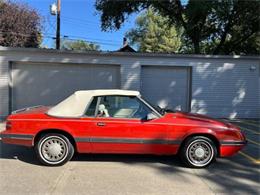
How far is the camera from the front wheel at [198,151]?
676 centimetres

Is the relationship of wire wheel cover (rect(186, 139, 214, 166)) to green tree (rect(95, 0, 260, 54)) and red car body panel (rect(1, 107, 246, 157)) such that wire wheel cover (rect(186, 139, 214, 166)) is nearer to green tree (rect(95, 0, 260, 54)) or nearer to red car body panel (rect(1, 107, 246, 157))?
red car body panel (rect(1, 107, 246, 157))

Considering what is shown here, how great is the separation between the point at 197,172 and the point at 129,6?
15.7 meters

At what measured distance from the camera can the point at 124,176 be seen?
6152mm

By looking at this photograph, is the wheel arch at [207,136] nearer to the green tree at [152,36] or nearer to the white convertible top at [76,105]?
the white convertible top at [76,105]

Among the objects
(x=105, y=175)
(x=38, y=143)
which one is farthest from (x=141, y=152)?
(x=38, y=143)

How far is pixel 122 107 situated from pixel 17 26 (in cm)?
2373

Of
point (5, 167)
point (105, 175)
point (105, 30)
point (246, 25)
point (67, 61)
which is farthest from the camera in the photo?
point (105, 30)

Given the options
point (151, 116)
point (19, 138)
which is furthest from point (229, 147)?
point (19, 138)

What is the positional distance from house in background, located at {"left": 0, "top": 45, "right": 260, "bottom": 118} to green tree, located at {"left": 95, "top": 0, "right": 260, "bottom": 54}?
4147mm

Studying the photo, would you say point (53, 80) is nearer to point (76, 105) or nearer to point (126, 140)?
point (76, 105)

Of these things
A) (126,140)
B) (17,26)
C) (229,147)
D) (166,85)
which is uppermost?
(17,26)

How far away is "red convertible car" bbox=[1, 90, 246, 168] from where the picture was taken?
22.0ft

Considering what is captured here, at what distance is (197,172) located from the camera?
6547 millimetres

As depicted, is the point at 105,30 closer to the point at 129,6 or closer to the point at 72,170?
the point at 129,6
